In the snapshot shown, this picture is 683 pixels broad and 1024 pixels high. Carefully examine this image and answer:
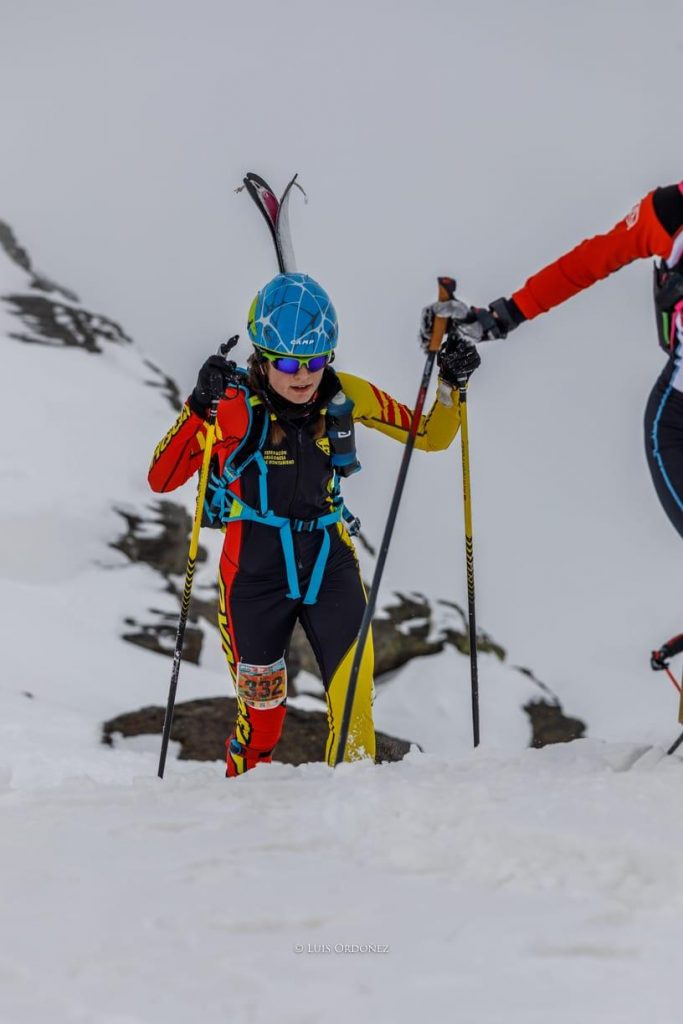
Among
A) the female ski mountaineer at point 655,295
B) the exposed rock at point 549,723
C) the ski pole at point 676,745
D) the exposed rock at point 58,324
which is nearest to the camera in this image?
the female ski mountaineer at point 655,295

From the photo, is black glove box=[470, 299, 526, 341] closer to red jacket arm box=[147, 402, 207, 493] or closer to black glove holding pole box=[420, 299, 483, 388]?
black glove holding pole box=[420, 299, 483, 388]

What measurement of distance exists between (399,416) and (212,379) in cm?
143

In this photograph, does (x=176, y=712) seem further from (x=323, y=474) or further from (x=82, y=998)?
(x=82, y=998)

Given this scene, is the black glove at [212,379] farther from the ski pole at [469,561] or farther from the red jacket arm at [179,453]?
the ski pole at [469,561]

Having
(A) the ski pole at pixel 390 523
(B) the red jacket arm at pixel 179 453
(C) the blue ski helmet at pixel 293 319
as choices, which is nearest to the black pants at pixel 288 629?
(A) the ski pole at pixel 390 523

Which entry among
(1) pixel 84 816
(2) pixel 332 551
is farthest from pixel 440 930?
(2) pixel 332 551

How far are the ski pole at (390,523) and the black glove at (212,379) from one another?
3.97 feet

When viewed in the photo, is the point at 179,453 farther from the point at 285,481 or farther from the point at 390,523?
the point at 390,523

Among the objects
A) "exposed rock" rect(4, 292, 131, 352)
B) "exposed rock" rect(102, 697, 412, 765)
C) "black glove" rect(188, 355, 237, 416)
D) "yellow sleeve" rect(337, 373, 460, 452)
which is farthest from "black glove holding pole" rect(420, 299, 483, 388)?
"exposed rock" rect(4, 292, 131, 352)

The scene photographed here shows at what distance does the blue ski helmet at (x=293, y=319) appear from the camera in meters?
5.64

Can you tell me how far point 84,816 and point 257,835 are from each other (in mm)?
887

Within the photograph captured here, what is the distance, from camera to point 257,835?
3688 mm

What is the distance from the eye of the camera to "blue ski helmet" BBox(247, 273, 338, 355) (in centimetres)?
564

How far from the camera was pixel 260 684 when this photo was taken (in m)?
6.15
